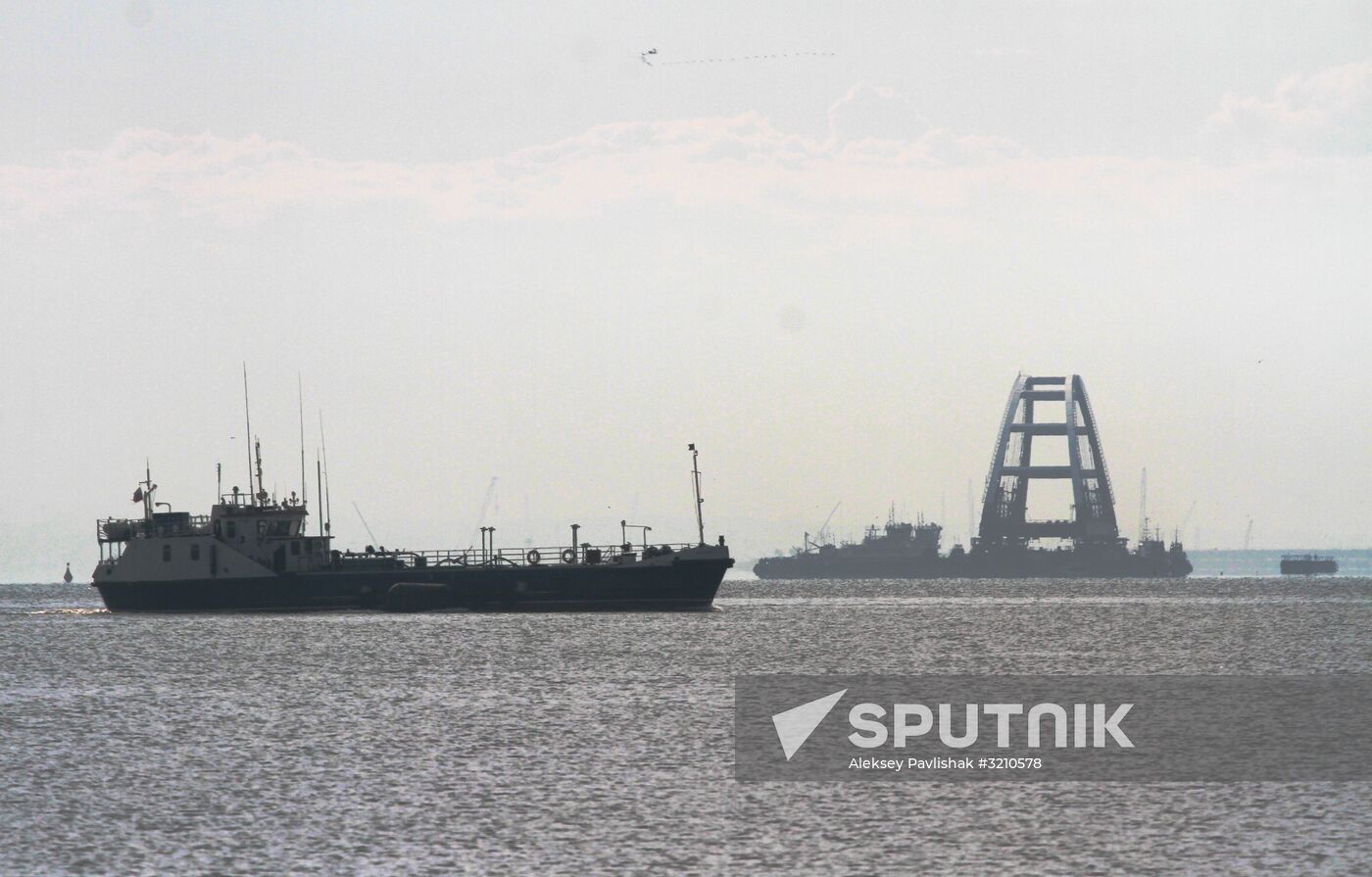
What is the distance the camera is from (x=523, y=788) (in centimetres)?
3972

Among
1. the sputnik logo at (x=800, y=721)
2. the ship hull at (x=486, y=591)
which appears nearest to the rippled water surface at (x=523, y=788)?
the sputnik logo at (x=800, y=721)

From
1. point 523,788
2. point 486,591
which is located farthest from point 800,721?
point 486,591

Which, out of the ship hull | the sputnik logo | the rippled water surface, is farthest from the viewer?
the ship hull

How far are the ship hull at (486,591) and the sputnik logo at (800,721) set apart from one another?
166 feet

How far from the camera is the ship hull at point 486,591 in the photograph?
112500mm

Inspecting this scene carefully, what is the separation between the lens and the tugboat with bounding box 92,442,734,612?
112938 millimetres

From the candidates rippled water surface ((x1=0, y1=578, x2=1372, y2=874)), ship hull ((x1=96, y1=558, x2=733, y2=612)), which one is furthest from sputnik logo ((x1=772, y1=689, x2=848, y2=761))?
ship hull ((x1=96, y1=558, x2=733, y2=612))

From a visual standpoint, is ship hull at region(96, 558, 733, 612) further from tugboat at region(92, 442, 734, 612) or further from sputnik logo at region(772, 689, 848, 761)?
sputnik logo at region(772, 689, 848, 761)

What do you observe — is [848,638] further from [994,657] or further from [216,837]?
[216,837]

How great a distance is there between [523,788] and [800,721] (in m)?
15.7

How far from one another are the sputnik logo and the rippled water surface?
6.31 feet

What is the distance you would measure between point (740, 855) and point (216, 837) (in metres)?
10.7

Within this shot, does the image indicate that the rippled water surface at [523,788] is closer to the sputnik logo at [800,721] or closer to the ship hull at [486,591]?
the sputnik logo at [800,721]

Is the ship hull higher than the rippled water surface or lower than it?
higher
